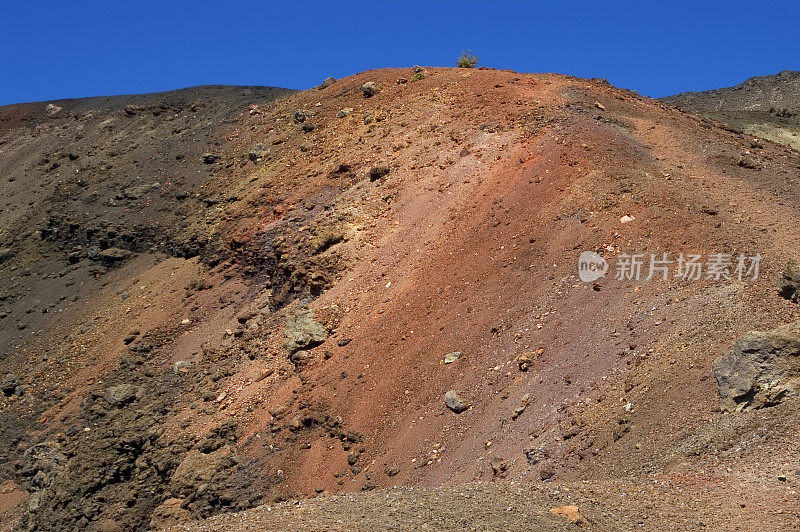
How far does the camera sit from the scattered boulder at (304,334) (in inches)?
667

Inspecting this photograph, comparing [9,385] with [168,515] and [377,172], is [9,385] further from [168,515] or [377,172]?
[377,172]

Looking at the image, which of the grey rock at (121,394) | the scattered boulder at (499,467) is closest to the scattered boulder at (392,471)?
the scattered boulder at (499,467)

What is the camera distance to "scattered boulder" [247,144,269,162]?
23484mm

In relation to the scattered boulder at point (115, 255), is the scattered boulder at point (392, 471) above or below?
below

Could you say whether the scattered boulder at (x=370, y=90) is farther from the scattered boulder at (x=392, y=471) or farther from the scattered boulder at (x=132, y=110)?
the scattered boulder at (x=392, y=471)

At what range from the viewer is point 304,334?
1711 cm

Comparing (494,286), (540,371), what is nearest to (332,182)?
(494,286)

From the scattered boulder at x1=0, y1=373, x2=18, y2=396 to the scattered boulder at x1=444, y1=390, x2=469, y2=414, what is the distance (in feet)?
36.5

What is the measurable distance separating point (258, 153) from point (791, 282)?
14.7 meters

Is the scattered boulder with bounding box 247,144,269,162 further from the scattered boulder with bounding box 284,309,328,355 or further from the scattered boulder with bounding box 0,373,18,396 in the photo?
the scattered boulder with bounding box 0,373,18,396

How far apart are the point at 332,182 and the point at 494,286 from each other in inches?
238

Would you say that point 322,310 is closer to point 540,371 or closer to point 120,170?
point 540,371

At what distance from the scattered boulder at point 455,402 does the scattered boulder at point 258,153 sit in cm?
1127

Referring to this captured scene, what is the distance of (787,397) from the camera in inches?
400
